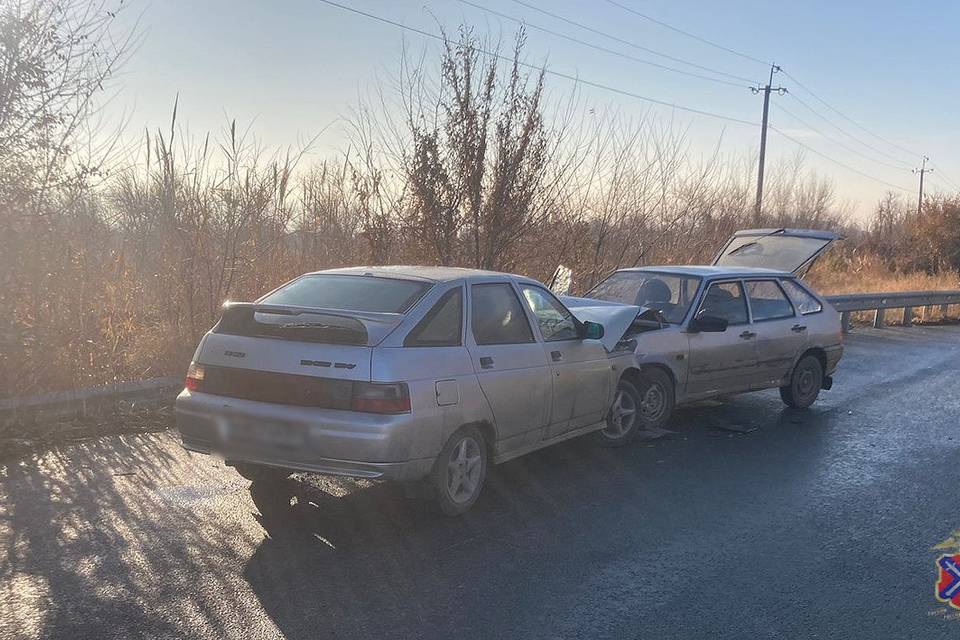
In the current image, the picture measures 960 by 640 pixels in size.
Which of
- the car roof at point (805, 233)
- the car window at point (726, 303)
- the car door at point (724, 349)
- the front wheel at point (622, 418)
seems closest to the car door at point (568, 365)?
the front wheel at point (622, 418)

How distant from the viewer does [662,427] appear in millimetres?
8375

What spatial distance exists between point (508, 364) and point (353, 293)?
1.19m

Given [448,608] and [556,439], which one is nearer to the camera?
[448,608]

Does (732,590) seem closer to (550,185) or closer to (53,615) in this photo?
(53,615)

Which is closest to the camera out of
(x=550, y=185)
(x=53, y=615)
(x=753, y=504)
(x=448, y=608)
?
(x=53, y=615)

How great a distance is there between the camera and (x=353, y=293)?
18.6 ft

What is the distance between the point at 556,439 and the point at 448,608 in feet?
8.35

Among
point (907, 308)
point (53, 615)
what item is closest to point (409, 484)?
point (53, 615)

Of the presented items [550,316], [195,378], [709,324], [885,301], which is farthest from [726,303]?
[885,301]

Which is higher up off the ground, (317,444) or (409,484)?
(317,444)

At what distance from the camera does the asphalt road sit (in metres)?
3.99

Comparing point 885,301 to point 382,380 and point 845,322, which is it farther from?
point 382,380

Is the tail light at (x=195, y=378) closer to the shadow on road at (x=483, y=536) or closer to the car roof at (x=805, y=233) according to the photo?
the shadow on road at (x=483, y=536)

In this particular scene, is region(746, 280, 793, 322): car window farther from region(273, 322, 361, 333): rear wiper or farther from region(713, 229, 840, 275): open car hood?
region(273, 322, 361, 333): rear wiper
